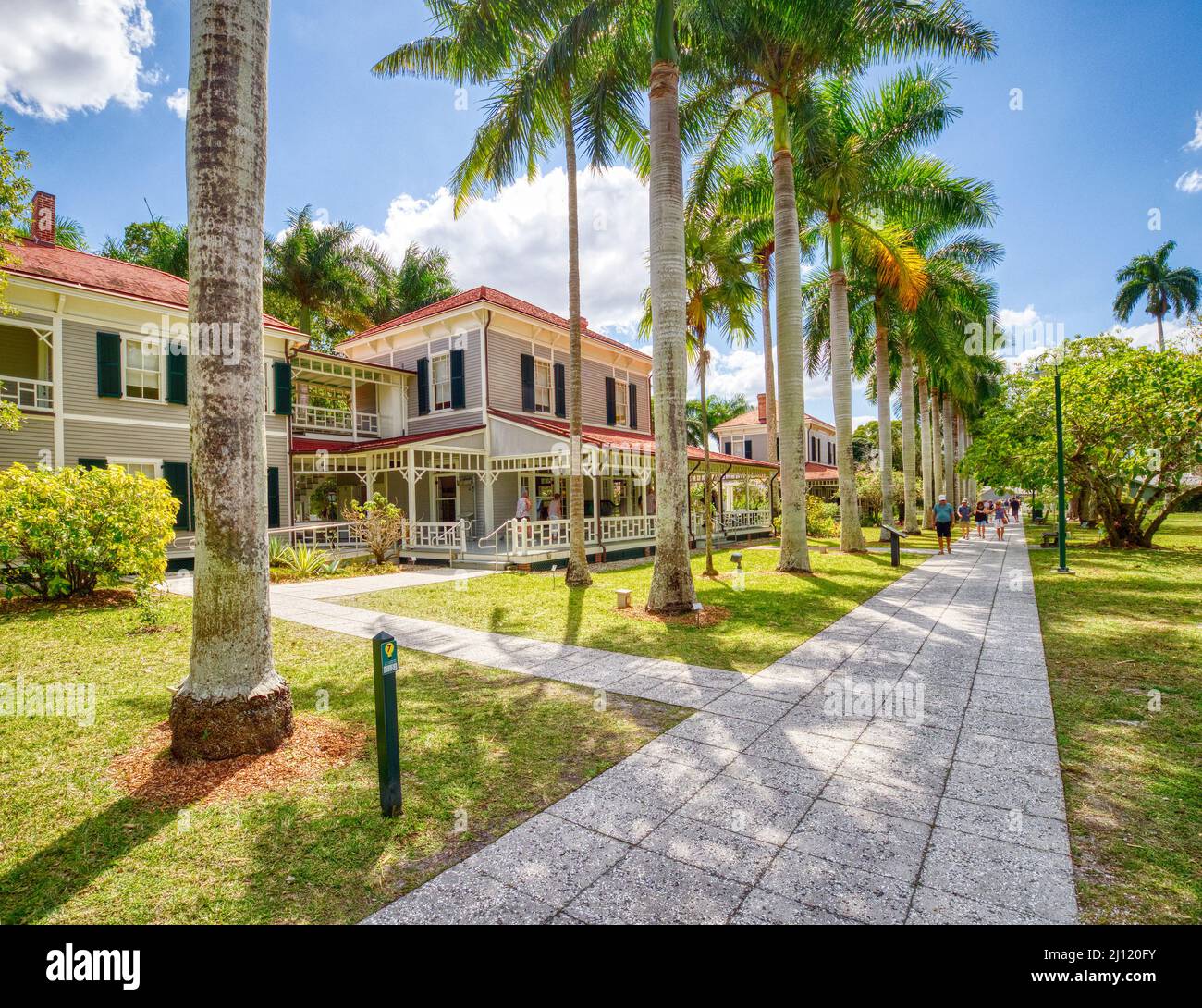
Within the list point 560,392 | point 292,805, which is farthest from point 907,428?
point 292,805

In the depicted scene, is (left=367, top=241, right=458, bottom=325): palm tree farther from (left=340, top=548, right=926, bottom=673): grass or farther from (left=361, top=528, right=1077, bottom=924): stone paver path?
(left=361, top=528, right=1077, bottom=924): stone paver path

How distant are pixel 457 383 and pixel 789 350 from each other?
451 inches

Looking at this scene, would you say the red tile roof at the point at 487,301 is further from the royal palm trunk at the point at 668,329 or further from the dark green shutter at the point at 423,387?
the royal palm trunk at the point at 668,329

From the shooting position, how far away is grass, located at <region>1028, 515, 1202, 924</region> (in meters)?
2.72

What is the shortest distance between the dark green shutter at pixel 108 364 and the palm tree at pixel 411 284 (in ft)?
60.1

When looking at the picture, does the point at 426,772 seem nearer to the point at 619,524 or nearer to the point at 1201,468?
the point at 619,524

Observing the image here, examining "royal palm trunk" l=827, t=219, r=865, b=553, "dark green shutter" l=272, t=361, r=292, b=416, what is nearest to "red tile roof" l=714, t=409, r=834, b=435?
"royal palm trunk" l=827, t=219, r=865, b=553

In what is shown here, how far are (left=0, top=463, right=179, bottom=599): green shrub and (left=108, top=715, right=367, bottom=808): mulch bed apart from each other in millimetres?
6236

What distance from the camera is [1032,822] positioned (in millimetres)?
3291

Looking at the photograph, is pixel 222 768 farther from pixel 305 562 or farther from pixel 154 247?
pixel 154 247

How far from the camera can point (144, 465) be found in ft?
49.1

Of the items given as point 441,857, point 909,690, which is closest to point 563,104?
point 909,690
